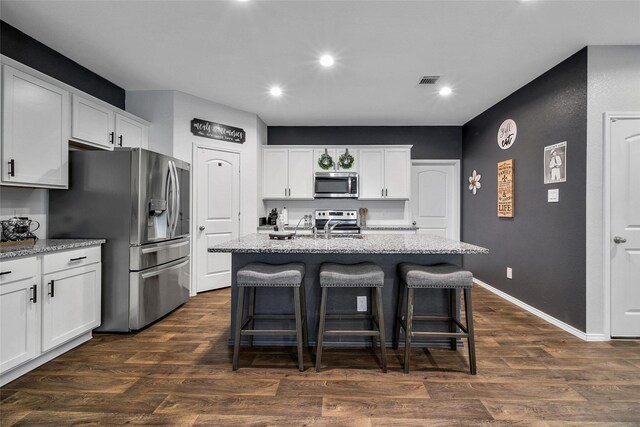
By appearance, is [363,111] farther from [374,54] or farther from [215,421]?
[215,421]

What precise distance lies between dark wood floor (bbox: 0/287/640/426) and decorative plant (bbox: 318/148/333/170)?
3111mm

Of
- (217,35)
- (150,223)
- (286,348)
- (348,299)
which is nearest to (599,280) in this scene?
(348,299)

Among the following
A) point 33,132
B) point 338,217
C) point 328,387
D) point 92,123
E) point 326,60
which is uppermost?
point 326,60

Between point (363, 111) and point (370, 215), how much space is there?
1.75 meters

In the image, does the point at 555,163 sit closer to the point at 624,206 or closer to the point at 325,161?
the point at 624,206

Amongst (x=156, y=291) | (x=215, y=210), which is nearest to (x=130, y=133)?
(x=215, y=210)

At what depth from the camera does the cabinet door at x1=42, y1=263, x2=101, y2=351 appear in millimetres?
2205

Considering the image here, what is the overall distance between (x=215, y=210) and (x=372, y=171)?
2.54 meters

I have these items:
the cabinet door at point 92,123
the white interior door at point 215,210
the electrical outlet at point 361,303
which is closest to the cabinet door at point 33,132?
the cabinet door at point 92,123

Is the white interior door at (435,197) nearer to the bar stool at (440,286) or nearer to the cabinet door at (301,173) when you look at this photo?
the cabinet door at (301,173)

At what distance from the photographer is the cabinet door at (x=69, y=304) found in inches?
86.8

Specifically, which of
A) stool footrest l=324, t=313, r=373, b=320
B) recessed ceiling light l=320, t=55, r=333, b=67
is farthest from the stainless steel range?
stool footrest l=324, t=313, r=373, b=320

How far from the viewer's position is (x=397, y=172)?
5004 millimetres

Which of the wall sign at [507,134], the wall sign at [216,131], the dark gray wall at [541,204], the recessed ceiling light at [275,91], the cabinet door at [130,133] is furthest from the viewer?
the wall sign at [216,131]
